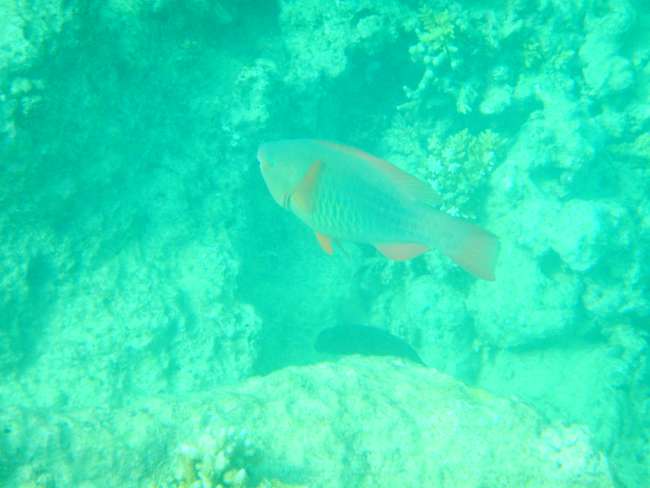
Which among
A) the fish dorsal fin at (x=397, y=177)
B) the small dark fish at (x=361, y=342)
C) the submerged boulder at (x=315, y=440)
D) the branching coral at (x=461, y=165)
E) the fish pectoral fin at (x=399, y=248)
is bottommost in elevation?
the small dark fish at (x=361, y=342)

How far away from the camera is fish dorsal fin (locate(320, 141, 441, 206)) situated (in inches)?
107

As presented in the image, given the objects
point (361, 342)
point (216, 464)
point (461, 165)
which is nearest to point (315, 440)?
point (216, 464)

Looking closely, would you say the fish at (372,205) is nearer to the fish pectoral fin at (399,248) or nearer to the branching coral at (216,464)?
the fish pectoral fin at (399,248)

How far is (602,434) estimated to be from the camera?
5309mm

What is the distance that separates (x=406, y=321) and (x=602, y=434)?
292 centimetres

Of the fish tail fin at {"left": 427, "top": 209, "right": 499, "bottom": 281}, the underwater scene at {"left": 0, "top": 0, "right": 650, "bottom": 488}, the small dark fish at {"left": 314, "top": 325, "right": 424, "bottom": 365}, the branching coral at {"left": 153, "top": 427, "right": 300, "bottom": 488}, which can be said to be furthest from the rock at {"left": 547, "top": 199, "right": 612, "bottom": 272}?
the branching coral at {"left": 153, "top": 427, "right": 300, "bottom": 488}

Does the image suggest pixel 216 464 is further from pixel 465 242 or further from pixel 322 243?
pixel 465 242

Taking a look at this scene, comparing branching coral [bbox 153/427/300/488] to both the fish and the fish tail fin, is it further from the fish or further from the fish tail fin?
the fish tail fin

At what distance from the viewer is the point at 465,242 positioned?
8.92ft

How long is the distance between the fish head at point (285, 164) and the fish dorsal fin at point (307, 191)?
10 cm

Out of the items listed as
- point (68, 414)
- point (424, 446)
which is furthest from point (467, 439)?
point (68, 414)

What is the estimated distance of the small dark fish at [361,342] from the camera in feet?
15.6

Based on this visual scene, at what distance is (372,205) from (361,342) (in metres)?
2.51

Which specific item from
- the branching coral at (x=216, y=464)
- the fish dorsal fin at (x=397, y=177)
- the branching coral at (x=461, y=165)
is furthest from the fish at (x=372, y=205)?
the branching coral at (x=461, y=165)
